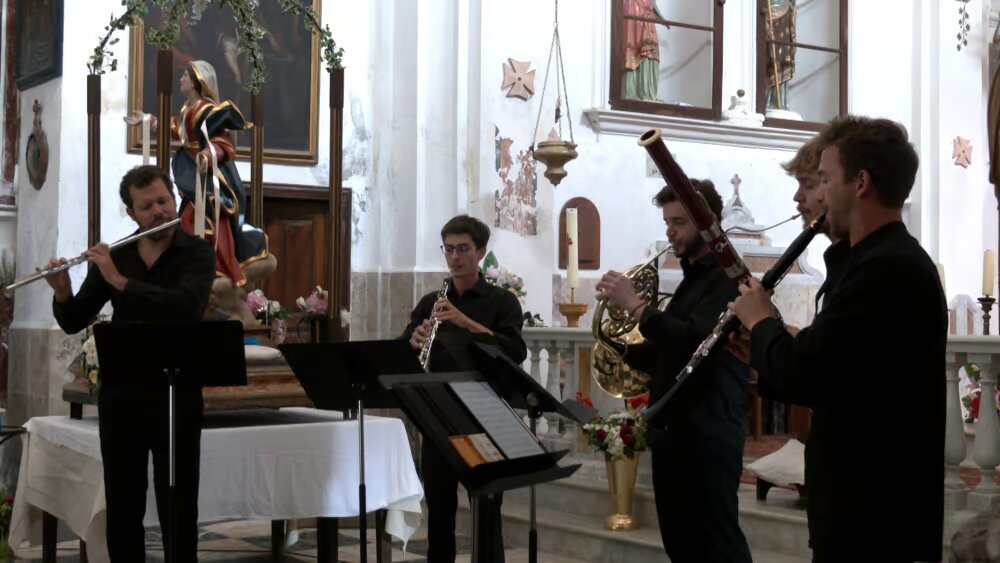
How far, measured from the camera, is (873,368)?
102 inches

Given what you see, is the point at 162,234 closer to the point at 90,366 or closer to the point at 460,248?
the point at 460,248

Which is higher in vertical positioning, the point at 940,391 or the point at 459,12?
the point at 459,12

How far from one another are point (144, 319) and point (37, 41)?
5586 mm

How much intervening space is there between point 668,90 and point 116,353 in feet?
29.7

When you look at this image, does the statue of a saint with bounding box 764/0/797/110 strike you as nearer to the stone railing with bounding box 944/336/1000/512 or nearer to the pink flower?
the pink flower

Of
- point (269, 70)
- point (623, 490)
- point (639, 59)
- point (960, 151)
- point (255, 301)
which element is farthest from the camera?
point (960, 151)

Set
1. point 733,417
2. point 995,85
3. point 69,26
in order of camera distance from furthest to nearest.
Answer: point 995,85, point 69,26, point 733,417

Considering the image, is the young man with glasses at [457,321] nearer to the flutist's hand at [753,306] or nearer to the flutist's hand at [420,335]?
the flutist's hand at [420,335]

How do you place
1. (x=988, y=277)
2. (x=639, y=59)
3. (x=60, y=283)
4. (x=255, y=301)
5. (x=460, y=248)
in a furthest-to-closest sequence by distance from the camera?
(x=639, y=59)
(x=988, y=277)
(x=255, y=301)
(x=460, y=248)
(x=60, y=283)

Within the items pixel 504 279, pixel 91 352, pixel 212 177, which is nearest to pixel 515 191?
pixel 504 279

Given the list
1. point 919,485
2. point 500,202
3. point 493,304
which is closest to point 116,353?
point 493,304

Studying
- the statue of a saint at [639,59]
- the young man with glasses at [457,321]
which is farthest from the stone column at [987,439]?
the statue of a saint at [639,59]

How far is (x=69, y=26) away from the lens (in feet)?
30.4

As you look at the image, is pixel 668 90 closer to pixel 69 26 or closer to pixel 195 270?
pixel 69 26
